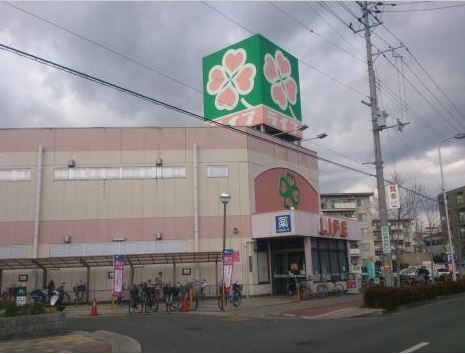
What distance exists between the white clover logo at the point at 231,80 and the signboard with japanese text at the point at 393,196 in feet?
48.1

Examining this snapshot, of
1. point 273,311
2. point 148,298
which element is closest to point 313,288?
point 273,311

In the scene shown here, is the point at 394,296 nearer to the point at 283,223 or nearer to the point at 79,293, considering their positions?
the point at 283,223

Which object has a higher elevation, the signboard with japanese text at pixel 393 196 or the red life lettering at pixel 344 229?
the signboard with japanese text at pixel 393 196

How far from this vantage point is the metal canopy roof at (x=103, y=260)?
93.4 feet

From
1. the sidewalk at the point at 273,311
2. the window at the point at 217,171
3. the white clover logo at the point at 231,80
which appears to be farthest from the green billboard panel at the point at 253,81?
the sidewalk at the point at 273,311

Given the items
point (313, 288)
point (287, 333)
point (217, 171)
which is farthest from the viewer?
point (217, 171)

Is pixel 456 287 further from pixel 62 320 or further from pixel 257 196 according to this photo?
pixel 62 320

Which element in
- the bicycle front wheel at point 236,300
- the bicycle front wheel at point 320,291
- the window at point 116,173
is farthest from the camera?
the window at point 116,173

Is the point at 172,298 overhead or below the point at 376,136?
below

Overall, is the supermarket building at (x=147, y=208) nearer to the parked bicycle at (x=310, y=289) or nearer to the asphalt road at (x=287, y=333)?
the parked bicycle at (x=310, y=289)

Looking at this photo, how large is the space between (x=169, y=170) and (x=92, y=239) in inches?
254

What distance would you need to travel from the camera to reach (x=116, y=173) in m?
31.7

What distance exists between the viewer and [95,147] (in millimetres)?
31812

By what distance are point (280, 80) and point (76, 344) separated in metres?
30.1
